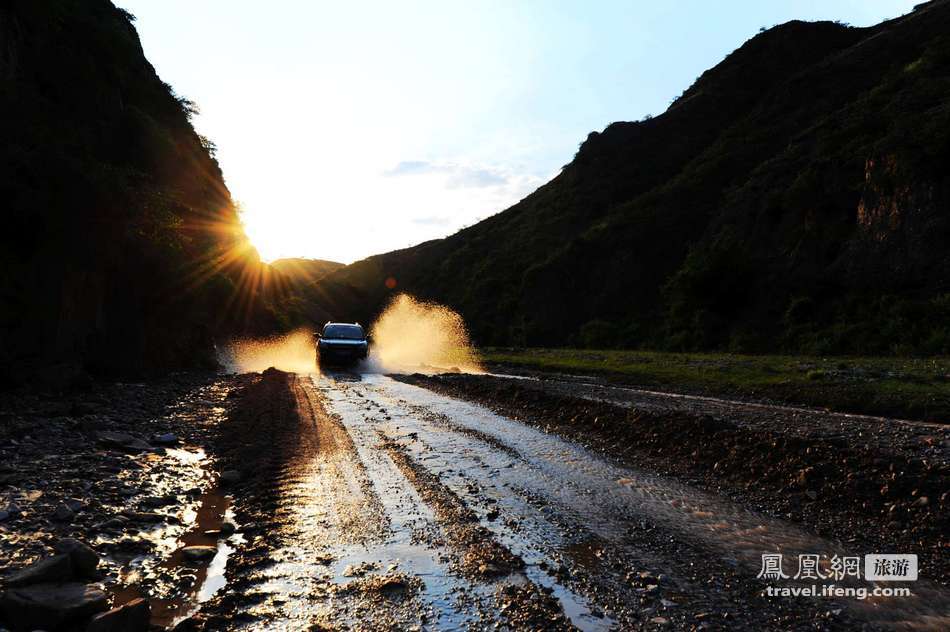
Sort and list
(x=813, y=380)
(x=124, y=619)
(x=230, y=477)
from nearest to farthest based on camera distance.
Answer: (x=124, y=619)
(x=230, y=477)
(x=813, y=380)

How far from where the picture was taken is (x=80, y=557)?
4.21 metres

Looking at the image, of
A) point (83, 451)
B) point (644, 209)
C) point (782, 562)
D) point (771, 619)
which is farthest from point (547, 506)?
point (644, 209)

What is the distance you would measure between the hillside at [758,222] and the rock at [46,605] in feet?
89.9

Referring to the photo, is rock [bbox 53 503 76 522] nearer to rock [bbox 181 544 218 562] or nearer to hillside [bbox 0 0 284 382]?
rock [bbox 181 544 218 562]

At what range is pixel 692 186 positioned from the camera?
52.9 meters

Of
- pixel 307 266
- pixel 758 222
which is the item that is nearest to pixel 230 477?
pixel 758 222

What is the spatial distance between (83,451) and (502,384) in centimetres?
1271

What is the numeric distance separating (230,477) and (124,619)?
13.2ft

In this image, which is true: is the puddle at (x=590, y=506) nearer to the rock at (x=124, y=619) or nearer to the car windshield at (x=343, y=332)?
the rock at (x=124, y=619)

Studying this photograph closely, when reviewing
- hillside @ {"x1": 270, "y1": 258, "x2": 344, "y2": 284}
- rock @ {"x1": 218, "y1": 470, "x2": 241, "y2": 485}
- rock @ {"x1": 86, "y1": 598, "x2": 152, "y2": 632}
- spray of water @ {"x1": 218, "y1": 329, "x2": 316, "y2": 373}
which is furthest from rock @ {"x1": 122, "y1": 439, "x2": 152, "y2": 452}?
hillside @ {"x1": 270, "y1": 258, "x2": 344, "y2": 284}

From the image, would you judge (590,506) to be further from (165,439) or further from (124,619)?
(165,439)

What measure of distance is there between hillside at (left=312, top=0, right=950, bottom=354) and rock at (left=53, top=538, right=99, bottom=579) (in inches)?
1074

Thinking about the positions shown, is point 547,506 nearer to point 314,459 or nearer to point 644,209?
point 314,459

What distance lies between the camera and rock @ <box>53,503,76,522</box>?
5332mm
